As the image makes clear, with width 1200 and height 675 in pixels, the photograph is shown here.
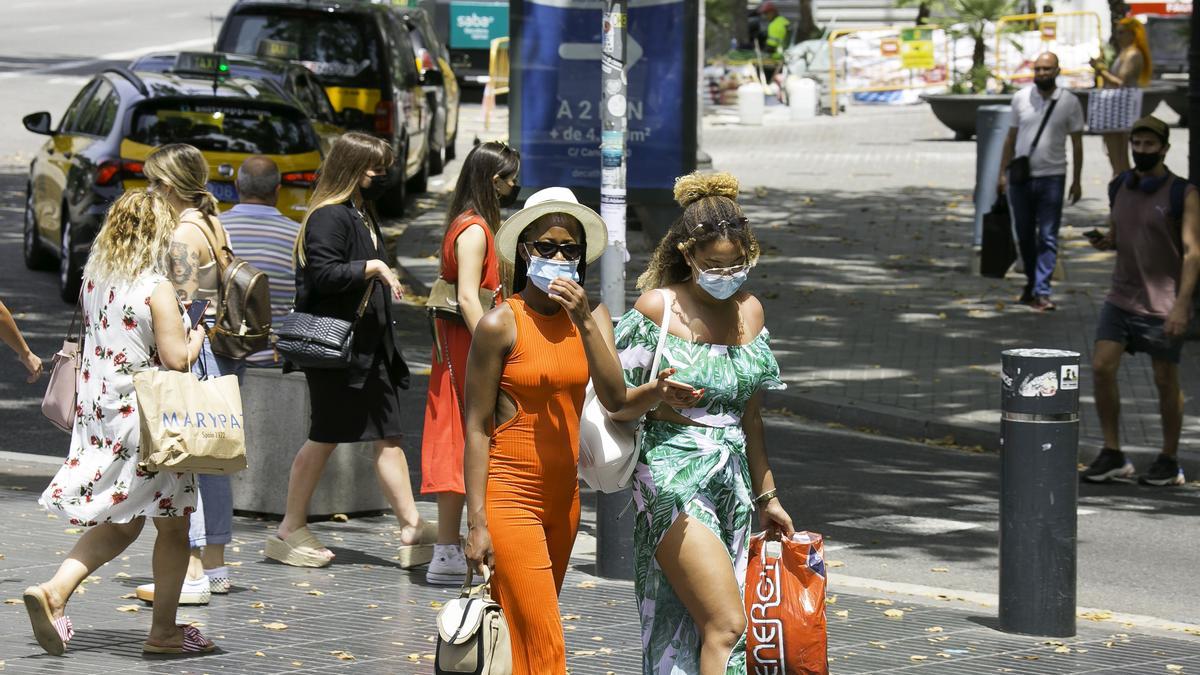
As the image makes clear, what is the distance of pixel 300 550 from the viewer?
7.97 metres

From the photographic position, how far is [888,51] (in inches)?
1473

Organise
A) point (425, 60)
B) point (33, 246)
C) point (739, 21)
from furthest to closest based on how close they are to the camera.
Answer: point (739, 21) < point (425, 60) < point (33, 246)

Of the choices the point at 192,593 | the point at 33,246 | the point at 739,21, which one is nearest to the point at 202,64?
the point at 33,246

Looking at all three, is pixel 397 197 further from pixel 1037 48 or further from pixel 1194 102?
pixel 1037 48

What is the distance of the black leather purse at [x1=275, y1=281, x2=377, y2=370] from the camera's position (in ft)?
25.2

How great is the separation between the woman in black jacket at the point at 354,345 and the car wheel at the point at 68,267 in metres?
7.02

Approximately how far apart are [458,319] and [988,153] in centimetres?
1135

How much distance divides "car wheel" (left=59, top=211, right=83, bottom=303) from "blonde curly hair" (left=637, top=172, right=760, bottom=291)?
32.3ft

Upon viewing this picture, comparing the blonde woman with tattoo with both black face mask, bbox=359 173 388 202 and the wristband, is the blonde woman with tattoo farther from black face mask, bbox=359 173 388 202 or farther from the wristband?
the wristband

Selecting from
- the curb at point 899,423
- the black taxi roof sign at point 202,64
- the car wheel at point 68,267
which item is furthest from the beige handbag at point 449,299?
the black taxi roof sign at point 202,64

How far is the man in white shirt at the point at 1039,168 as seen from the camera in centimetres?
1546

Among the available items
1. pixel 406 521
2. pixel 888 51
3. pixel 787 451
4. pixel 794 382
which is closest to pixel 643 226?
pixel 794 382

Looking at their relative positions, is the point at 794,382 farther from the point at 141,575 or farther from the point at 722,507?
the point at 722,507

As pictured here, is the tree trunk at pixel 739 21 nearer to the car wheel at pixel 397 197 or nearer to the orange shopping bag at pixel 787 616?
the car wheel at pixel 397 197
